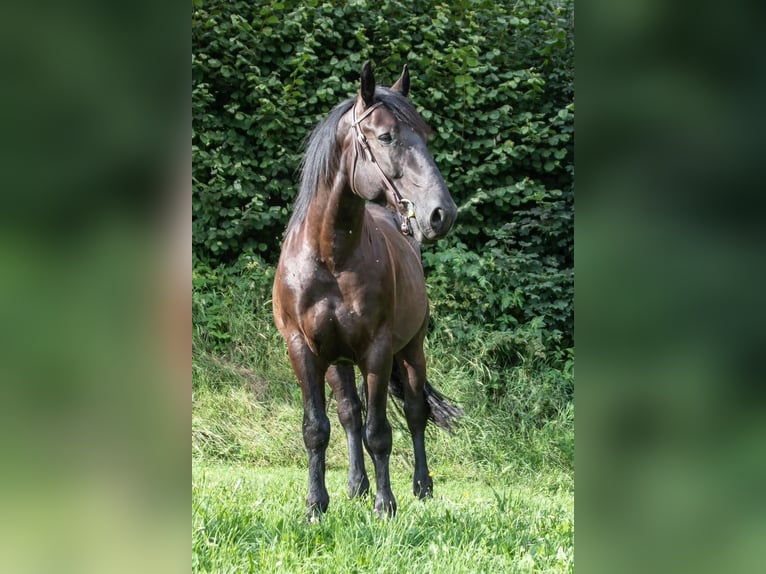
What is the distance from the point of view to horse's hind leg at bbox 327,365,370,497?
4.21m

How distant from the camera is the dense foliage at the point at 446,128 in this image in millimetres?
7359

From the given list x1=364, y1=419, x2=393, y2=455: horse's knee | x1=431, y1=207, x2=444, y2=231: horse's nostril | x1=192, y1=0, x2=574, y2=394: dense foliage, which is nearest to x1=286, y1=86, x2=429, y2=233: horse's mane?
x1=431, y1=207, x2=444, y2=231: horse's nostril

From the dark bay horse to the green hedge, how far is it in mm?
3438

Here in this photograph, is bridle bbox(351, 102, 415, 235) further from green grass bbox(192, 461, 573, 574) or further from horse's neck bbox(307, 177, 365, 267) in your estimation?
green grass bbox(192, 461, 573, 574)

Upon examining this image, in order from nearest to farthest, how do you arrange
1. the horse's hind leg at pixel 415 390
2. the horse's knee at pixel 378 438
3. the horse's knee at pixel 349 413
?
the horse's knee at pixel 378 438 < the horse's knee at pixel 349 413 < the horse's hind leg at pixel 415 390

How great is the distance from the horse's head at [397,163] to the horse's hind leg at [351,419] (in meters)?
1.25

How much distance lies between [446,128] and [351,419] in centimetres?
423

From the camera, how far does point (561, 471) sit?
6.39 metres

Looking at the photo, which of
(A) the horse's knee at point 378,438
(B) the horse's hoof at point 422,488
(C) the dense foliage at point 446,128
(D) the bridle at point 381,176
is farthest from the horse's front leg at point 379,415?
(C) the dense foliage at point 446,128

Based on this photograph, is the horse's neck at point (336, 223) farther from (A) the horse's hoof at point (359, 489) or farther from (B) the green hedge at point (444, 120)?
(B) the green hedge at point (444, 120)

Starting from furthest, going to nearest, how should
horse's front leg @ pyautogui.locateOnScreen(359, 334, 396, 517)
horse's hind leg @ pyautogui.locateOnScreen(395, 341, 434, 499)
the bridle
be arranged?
1. horse's hind leg @ pyautogui.locateOnScreen(395, 341, 434, 499)
2. horse's front leg @ pyautogui.locateOnScreen(359, 334, 396, 517)
3. the bridle
